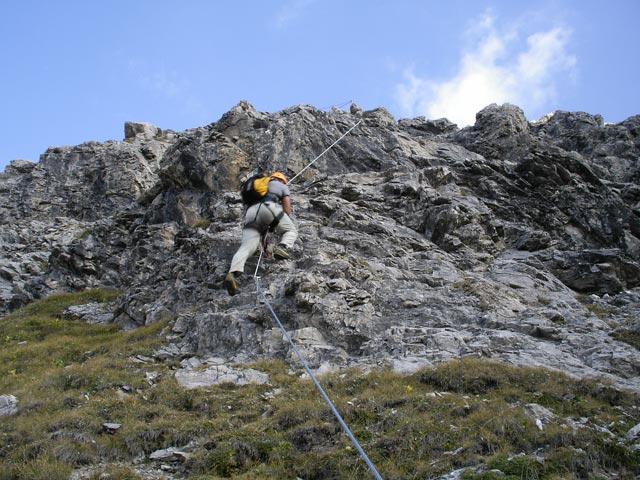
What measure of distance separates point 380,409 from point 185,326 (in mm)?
9544

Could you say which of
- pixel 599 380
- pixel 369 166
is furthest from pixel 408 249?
pixel 599 380

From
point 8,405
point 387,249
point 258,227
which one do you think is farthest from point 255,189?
point 387,249

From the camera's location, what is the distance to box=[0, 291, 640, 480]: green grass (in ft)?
29.0

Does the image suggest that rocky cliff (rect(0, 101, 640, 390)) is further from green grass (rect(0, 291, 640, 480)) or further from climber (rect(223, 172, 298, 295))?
climber (rect(223, 172, 298, 295))

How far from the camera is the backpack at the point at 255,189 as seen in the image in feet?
42.8

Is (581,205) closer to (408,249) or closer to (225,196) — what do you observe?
(408,249)

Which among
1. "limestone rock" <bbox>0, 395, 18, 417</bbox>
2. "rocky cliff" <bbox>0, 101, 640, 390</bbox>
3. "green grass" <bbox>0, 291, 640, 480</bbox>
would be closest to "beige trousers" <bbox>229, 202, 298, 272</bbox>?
Answer: "green grass" <bbox>0, 291, 640, 480</bbox>

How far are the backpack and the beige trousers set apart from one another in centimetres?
17

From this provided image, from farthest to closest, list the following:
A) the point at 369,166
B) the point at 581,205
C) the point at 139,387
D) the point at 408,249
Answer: the point at 369,166, the point at 581,205, the point at 408,249, the point at 139,387

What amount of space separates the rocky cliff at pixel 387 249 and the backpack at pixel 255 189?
466 centimetres

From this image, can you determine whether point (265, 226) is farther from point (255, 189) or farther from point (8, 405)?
point (8, 405)

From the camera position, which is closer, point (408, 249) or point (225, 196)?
point (408, 249)

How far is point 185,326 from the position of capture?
1891cm

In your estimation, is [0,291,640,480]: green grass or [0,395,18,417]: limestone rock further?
[0,395,18,417]: limestone rock
